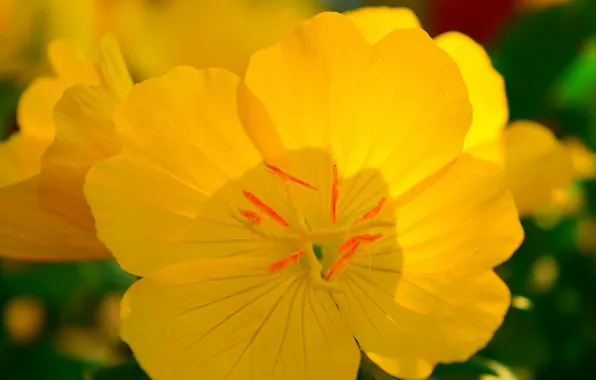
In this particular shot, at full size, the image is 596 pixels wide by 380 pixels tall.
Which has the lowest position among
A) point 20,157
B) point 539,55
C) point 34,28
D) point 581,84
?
point 581,84

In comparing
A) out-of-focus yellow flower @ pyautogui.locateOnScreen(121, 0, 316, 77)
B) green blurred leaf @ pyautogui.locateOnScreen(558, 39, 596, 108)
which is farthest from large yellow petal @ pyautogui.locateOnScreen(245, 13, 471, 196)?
green blurred leaf @ pyautogui.locateOnScreen(558, 39, 596, 108)

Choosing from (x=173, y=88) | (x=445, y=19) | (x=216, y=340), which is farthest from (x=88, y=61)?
(x=445, y=19)

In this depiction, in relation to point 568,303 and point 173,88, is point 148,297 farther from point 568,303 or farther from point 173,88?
point 568,303

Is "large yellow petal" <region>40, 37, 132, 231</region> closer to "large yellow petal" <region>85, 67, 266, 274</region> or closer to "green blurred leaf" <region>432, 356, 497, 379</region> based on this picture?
"large yellow petal" <region>85, 67, 266, 274</region>

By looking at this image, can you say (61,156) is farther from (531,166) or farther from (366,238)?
(531,166)

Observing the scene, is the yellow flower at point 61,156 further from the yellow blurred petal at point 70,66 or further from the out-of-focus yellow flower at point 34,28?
the out-of-focus yellow flower at point 34,28

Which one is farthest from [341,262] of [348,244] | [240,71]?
[240,71]
